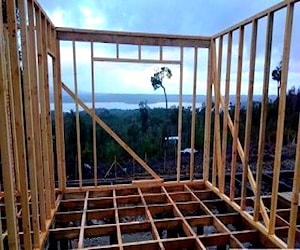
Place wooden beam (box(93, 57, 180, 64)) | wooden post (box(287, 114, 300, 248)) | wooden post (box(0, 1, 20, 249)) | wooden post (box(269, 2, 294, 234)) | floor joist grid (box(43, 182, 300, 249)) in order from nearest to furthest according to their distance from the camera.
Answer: wooden post (box(0, 1, 20, 249))
wooden post (box(287, 114, 300, 248))
wooden post (box(269, 2, 294, 234))
floor joist grid (box(43, 182, 300, 249))
wooden beam (box(93, 57, 180, 64))

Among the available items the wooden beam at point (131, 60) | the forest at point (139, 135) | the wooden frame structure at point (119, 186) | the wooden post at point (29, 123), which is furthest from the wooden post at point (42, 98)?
the forest at point (139, 135)

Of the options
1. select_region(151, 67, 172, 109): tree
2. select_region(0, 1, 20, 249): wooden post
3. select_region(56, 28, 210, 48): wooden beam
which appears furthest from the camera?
select_region(151, 67, 172, 109): tree

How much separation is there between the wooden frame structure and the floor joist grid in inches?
0.5

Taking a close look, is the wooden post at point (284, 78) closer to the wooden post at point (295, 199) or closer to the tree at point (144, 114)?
the wooden post at point (295, 199)

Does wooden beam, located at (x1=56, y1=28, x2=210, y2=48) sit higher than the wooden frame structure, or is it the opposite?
wooden beam, located at (x1=56, y1=28, x2=210, y2=48)

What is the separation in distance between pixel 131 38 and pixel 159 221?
105 inches

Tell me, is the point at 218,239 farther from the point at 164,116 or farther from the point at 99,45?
the point at 164,116

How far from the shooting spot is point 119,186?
4184mm

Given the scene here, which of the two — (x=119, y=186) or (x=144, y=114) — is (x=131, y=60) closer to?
(x=119, y=186)

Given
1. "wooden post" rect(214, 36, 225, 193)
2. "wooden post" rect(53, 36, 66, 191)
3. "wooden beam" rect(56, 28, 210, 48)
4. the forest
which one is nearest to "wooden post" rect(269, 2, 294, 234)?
"wooden post" rect(214, 36, 225, 193)

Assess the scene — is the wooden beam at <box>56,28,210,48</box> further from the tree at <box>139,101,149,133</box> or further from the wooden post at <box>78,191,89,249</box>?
the tree at <box>139,101,149,133</box>

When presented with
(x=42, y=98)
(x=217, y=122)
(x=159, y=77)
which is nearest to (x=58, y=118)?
(x=42, y=98)

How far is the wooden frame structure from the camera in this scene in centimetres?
203

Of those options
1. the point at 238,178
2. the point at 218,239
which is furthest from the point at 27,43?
the point at 238,178
